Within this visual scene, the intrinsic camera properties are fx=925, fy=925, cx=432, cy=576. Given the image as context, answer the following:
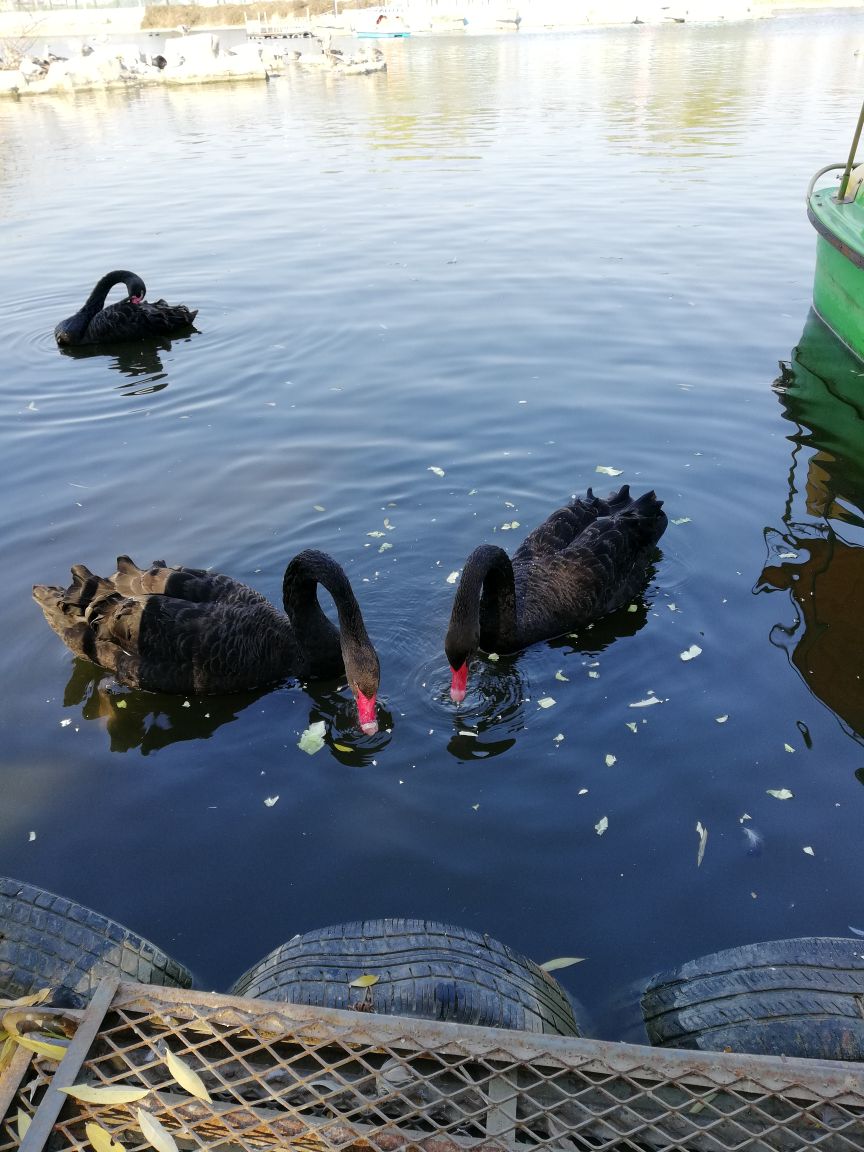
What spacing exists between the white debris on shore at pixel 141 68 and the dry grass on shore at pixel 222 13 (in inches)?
2096

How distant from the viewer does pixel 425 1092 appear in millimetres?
2742

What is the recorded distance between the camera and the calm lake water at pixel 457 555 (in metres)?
4.55

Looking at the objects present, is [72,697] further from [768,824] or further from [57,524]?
[768,824]

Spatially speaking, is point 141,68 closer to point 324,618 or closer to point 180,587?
point 180,587

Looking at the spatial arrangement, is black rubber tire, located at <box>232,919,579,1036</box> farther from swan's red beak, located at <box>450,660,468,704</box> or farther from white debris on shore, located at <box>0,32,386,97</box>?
white debris on shore, located at <box>0,32,386,97</box>

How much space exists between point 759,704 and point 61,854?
402 centimetres

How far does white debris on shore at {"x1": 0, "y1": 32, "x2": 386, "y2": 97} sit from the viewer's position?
47594 mm

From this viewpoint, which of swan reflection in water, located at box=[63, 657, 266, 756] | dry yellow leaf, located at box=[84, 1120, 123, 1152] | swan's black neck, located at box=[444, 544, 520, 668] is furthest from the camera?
swan reflection in water, located at box=[63, 657, 266, 756]

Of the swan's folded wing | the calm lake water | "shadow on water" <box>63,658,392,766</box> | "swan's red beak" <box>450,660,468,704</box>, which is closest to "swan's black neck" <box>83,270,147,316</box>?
the calm lake water

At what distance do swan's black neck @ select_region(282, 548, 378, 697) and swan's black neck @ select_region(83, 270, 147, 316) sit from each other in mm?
8362

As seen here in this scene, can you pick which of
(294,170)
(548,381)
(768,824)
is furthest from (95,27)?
(768,824)

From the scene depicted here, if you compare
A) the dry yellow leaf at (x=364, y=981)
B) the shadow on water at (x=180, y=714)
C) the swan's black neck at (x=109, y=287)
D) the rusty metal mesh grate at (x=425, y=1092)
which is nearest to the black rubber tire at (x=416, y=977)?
the dry yellow leaf at (x=364, y=981)

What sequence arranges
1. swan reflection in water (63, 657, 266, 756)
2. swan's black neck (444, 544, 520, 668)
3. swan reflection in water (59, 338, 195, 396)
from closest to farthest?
swan's black neck (444, 544, 520, 668) < swan reflection in water (63, 657, 266, 756) < swan reflection in water (59, 338, 195, 396)

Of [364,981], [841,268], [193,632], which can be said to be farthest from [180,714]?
[841,268]
